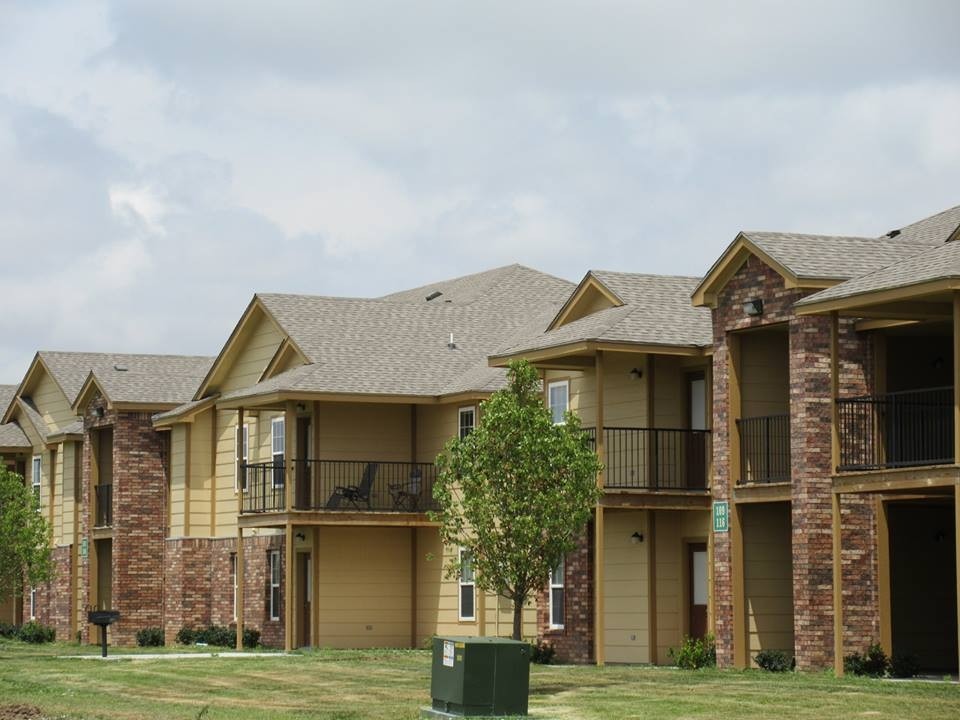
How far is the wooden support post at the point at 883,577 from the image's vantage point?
95.1ft

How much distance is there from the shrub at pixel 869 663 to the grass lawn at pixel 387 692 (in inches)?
22.2

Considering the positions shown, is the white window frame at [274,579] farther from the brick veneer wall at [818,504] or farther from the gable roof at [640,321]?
the brick veneer wall at [818,504]

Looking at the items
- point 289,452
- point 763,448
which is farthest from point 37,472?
point 763,448

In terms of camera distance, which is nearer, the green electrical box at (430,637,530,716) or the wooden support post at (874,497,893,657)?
the green electrical box at (430,637,530,716)

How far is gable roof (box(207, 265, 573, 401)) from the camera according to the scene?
133 ft

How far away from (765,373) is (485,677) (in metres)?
12.0

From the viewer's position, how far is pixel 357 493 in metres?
40.5

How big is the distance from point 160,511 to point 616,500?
1823cm

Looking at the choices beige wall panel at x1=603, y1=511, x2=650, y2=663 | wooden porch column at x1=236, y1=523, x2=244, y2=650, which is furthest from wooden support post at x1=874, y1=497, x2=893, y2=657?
wooden porch column at x1=236, y1=523, x2=244, y2=650

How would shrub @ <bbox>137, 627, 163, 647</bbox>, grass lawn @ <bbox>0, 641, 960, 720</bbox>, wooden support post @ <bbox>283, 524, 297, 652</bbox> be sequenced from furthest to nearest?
shrub @ <bbox>137, 627, 163, 647</bbox>
wooden support post @ <bbox>283, 524, 297, 652</bbox>
grass lawn @ <bbox>0, 641, 960, 720</bbox>

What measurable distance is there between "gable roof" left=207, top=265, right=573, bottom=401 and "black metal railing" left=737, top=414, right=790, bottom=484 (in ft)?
27.7

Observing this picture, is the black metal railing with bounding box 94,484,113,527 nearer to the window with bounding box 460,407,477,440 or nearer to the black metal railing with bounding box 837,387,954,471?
the window with bounding box 460,407,477,440

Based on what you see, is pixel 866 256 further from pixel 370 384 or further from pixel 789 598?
pixel 370 384

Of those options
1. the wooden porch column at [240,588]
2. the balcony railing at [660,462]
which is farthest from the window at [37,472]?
the balcony railing at [660,462]
